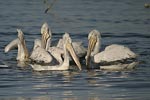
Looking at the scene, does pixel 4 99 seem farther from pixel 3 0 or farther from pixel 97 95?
pixel 3 0

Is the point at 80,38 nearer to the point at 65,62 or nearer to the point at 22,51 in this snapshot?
the point at 22,51

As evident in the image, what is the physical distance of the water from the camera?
11.8 meters

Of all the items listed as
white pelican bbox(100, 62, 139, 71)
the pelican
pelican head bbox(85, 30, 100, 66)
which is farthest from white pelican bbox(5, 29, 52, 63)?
white pelican bbox(100, 62, 139, 71)

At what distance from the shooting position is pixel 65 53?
49.8ft

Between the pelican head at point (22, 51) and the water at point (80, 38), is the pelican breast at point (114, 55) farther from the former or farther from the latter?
the pelican head at point (22, 51)

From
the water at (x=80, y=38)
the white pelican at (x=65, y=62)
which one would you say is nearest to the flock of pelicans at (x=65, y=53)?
the white pelican at (x=65, y=62)

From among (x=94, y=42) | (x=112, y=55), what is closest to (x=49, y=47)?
(x=94, y=42)

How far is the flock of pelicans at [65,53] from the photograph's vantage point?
49.9 feet

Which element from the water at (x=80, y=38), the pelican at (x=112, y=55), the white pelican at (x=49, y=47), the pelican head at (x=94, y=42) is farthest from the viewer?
the pelican head at (x=94, y=42)

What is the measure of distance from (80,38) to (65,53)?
14.2 feet

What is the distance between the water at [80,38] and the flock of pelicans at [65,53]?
31 centimetres

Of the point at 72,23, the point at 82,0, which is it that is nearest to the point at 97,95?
the point at 72,23

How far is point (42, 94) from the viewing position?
11477mm

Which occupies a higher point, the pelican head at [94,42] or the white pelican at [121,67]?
the pelican head at [94,42]
